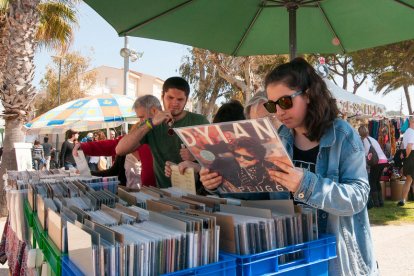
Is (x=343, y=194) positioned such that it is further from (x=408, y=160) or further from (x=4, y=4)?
(x=4, y=4)

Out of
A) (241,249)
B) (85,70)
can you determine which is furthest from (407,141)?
(85,70)

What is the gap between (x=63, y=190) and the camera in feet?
6.64

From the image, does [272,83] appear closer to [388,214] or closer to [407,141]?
[388,214]

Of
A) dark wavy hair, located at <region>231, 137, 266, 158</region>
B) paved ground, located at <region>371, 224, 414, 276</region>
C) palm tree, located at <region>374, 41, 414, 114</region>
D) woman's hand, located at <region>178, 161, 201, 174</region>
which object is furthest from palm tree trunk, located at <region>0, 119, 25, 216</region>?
palm tree, located at <region>374, 41, 414, 114</region>

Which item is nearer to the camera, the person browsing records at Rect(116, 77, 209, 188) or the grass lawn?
the person browsing records at Rect(116, 77, 209, 188)

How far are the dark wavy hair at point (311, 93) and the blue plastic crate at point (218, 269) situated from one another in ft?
2.36

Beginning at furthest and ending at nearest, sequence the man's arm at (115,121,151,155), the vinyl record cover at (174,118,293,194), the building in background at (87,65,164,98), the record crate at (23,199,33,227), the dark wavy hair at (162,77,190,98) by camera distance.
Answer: the building in background at (87,65,164,98)
the dark wavy hair at (162,77,190,98)
the man's arm at (115,121,151,155)
the record crate at (23,199,33,227)
the vinyl record cover at (174,118,293,194)

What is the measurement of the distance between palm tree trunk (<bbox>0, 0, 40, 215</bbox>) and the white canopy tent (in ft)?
21.4

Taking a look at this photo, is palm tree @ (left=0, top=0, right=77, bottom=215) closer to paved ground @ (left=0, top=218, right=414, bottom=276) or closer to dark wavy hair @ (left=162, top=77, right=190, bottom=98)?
paved ground @ (left=0, top=218, right=414, bottom=276)

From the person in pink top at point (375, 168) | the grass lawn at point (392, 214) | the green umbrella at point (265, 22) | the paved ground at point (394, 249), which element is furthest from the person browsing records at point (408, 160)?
the green umbrella at point (265, 22)

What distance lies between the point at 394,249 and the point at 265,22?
143 inches

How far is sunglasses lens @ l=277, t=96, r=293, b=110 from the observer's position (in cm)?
164

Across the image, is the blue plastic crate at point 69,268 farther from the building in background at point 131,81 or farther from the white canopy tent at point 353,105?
the building in background at point 131,81

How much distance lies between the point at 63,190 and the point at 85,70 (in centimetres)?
3139
